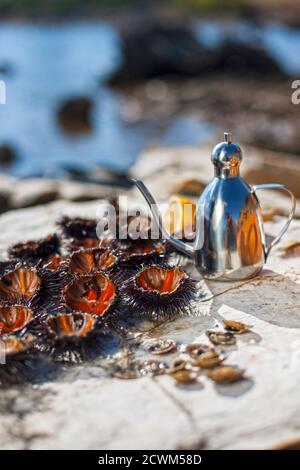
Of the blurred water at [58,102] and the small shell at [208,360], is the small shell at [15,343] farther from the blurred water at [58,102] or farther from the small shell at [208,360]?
the blurred water at [58,102]

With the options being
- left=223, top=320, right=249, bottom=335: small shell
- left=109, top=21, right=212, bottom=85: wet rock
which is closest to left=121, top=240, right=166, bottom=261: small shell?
left=223, top=320, right=249, bottom=335: small shell

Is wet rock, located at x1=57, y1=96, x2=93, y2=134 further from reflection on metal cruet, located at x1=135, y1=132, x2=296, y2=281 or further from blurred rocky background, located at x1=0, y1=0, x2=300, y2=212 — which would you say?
reflection on metal cruet, located at x1=135, y1=132, x2=296, y2=281

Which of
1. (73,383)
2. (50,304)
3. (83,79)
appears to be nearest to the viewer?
(73,383)

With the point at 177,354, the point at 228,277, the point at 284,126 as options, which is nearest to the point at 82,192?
the point at 228,277

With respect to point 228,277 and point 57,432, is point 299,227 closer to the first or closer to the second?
point 228,277

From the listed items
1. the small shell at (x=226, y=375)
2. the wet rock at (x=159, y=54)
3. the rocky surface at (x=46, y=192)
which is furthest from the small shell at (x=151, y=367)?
the wet rock at (x=159, y=54)
